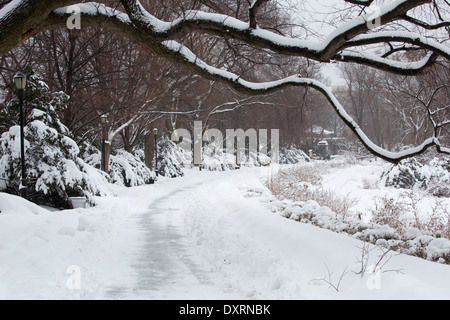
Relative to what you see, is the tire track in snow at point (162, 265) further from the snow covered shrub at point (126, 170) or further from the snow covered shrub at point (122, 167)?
the snow covered shrub at point (126, 170)

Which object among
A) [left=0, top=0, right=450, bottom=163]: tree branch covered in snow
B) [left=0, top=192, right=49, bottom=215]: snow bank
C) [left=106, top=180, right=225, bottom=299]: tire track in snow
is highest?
[left=0, top=0, right=450, bottom=163]: tree branch covered in snow

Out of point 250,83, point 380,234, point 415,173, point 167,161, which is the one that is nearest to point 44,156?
point 250,83

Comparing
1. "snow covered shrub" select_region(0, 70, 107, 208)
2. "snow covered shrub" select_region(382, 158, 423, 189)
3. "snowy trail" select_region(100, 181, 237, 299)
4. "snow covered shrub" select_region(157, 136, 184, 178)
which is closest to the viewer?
"snowy trail" select_region(100, 181, 237, 299)

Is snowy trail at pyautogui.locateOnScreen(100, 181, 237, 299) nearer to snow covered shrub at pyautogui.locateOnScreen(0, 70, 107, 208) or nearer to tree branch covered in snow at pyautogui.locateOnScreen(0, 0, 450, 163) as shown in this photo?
tree branch covered in snow at pyautogui.locateOnScreen(0, 0, 450, 163)

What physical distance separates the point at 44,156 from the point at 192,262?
8342 mm

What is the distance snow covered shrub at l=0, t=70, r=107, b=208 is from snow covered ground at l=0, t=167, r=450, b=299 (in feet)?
7.57

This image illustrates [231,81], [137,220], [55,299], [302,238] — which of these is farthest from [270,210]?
[55,299]

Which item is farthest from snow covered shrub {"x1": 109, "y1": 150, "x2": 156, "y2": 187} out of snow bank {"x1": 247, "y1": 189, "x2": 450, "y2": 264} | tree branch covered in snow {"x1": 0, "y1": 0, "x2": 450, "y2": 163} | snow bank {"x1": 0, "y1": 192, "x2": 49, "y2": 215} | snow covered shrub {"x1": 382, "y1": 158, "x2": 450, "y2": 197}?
tree branch covered in snow {"x1": 0, "y1": 0, "x2": 450, "y2": 163}

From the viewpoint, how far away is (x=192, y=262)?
23.3 feet

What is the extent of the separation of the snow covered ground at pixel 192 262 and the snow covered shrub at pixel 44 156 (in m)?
2.31

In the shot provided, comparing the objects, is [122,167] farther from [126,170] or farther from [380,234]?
[380,234]

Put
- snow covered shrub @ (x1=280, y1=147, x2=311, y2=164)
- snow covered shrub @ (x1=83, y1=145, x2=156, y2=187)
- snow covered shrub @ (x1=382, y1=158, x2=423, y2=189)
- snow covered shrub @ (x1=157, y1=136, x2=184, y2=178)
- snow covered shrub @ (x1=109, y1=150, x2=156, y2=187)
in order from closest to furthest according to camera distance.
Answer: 1. snow covered shrub @ (x1=382, y1=158, x2=423, y2=189)
2. snow covered shrub @ (x1=83, y1=145, x2=156, y2=187)
3. snow covered shrub @ (x1=109, y1=150, x2=156, y2=187)
4. snow covered shrub @ (x1=157, y1=136, x2=184, y2=178)
5. snow covered shrub @ (x1=280, y1=147, x2=311, y2=164)

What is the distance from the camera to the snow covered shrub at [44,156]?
43.2 feet

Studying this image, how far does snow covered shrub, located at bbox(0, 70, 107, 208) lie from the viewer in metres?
13.2
